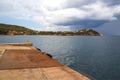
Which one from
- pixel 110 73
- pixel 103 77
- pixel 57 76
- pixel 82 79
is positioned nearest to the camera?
pixel 82 79

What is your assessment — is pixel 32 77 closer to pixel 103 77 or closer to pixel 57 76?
pixel 57 76

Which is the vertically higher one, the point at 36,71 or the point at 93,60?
the point at 36,71

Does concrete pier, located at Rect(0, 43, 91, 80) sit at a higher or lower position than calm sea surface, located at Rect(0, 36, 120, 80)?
higher

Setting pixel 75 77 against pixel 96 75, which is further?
pixel 96 75

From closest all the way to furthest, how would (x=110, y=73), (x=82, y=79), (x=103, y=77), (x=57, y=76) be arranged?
(x=82, y=79), (x=57, y=76), (x=103, y=77), (x=110, y=73)

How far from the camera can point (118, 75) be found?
26.6 m

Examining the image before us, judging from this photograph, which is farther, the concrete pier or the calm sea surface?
the calm sea surface

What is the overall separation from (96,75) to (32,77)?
19601mm

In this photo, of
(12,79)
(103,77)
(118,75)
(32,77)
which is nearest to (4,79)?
(12,79)

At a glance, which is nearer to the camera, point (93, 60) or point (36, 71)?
point (36, 71)

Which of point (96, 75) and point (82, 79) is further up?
point (82, 79)

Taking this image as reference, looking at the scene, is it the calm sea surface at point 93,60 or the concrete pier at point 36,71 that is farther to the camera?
the calm sea surface at point 93,60

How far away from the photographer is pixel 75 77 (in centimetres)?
910

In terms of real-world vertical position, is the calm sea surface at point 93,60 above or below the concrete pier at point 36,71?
below
